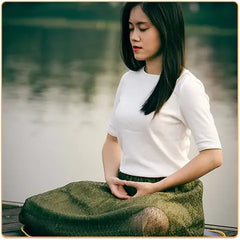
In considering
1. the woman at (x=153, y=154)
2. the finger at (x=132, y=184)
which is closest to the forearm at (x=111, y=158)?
the woman at (x=153, y=154)

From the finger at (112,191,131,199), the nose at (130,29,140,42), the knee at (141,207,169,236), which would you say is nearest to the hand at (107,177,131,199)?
the finger at (112,191,131,199)

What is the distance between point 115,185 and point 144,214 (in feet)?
1.05

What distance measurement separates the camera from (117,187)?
276cm

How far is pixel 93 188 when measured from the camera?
2793mm

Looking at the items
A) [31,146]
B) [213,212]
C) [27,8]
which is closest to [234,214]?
[213,212]

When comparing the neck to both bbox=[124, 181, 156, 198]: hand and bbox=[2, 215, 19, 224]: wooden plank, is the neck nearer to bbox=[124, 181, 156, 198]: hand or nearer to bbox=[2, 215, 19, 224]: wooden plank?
bbox=[124, 181, 156, 198]: hand

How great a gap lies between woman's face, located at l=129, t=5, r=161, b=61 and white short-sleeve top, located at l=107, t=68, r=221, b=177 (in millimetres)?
95

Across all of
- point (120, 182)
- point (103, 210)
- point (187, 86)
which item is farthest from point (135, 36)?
point (103, 210)

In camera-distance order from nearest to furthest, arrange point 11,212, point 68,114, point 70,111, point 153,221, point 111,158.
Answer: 1. point 153,221
2. point 111,158
3. point 11,212
4. point 68,114
5. point 70,111

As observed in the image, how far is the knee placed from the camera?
246 cm

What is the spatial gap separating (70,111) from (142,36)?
4055 millimetres

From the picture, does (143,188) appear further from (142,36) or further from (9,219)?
(9,219)

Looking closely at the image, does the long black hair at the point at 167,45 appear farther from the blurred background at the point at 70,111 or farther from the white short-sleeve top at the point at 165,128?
the blurred background at the point at 70,111

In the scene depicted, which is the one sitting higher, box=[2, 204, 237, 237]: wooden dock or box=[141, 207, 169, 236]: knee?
box=[141, 207, 169, 236]: knee
